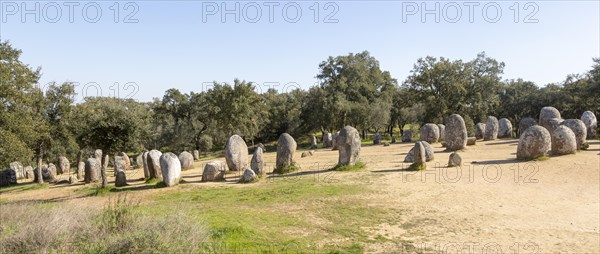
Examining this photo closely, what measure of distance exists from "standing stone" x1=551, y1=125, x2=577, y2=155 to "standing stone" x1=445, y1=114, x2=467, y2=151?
6.45 m

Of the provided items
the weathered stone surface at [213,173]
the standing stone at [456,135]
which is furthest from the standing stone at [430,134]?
the weathered stone surface at [213,173]

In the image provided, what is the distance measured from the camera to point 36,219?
944 cm

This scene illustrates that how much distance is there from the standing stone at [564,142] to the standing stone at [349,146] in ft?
37.2

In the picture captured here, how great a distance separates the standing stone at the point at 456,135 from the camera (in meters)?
27.2

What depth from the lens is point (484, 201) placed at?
1333cm

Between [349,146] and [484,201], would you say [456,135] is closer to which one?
[349,146]

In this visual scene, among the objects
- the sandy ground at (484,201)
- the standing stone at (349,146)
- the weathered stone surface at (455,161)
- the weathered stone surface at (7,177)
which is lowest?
the weathered stone surface at (7,177)

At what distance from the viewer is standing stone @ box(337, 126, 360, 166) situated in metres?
21.0

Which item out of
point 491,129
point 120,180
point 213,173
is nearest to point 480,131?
point 491,129

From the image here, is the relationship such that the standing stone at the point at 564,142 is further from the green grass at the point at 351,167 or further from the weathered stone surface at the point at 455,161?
the green grass at the point at 351,167

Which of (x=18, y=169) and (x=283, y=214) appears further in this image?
(x=18, y=169)

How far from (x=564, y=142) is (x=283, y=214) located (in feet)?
59.0

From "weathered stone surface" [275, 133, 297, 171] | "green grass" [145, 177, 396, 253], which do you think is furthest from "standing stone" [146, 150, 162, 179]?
"weathered stone surface" [275, 133, 297, 171]

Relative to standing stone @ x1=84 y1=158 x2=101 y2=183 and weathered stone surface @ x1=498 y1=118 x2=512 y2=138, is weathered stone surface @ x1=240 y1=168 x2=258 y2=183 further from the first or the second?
weathered stone surface @ x1=498 y1=118 x2=512 y2=138
